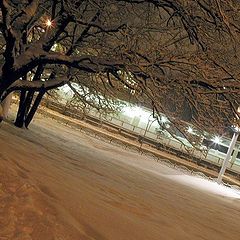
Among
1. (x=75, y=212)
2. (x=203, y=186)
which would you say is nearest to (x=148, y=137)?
(x=203, y=186)

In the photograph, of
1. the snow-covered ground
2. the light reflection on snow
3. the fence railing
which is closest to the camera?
the snow-covered ground

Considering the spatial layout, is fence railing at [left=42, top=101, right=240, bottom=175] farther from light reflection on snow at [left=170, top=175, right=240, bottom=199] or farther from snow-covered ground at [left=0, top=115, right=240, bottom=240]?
snow-covered ground at [left=0, top=115, right=240, bottom=240]

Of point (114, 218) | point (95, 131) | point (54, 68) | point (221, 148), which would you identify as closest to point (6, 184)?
point (114, 218)

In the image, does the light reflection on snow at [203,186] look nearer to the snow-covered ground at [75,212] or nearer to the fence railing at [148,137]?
the snow-covered ground at [75,212]

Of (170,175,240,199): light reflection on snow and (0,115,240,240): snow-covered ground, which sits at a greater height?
(170,175,240,199): light reflection on snow

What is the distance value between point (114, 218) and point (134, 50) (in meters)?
4.33

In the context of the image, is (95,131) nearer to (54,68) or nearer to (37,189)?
(54,68)

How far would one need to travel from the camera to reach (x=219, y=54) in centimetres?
906

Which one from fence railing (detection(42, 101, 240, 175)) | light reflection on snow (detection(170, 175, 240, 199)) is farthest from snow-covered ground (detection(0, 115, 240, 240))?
fence railing (detection(42, 101, 240, 175))

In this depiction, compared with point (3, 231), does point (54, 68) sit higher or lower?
higher

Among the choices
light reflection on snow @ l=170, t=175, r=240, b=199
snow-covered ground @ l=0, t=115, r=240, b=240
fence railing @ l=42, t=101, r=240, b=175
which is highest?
fence railing @ l=42, t=101, r=240, b=175

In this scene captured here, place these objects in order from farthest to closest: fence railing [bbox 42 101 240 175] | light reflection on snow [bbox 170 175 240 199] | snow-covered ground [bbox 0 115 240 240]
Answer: fence railing [bbox 42 101 240 175], light reflection on snow [bbox 170 175 240 199], snow-covered ground [bbox 0 115 240 240]

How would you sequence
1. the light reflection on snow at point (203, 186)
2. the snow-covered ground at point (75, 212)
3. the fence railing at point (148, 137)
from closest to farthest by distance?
1. the snow-covered ground at point (75, 212)
2. the light reflection on snow at point (203, 186)
3. the fence railing at point (148, 137)

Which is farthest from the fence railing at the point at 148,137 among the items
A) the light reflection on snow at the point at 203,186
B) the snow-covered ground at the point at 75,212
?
the snow-covered ground at the point at 75,212
